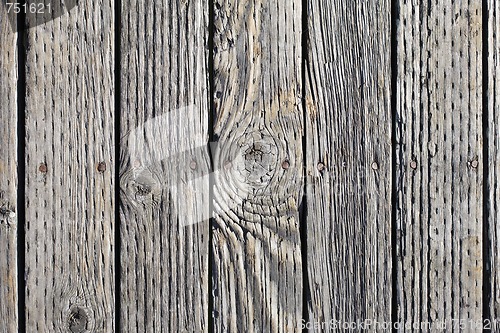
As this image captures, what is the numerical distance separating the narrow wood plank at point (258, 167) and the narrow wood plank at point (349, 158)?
0.13 ft

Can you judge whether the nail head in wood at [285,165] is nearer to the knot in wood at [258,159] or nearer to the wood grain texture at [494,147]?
the knot in wood at [258,159]

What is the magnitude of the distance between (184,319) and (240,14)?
640 millimetres

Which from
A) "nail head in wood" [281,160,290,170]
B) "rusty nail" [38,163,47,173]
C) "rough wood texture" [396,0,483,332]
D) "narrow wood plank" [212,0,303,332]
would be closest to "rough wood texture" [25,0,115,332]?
"rusty nail" [38,163,47,173]

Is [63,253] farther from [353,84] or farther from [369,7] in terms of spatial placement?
[369,7]

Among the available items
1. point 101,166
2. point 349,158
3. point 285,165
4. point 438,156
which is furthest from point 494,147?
point 101,166

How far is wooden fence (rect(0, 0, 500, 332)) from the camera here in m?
1.20

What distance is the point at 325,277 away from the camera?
4.03ft

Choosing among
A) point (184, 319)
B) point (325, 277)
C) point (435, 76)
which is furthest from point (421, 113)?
point (184, 319)

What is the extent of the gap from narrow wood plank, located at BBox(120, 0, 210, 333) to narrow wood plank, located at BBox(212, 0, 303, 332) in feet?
0.12

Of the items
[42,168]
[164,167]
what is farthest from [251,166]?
[42,168]

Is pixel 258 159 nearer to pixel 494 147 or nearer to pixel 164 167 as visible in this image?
pixel 164 167

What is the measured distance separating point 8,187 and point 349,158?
27.6 inches

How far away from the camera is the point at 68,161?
1203mm

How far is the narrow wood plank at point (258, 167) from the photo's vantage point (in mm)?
1216
